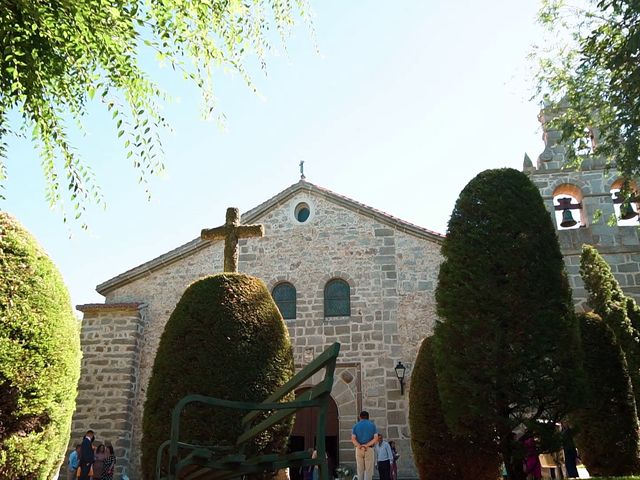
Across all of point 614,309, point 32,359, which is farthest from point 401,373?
point 32,359

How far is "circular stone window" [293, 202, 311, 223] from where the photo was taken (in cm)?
1542

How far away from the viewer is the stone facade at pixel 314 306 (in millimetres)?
13672

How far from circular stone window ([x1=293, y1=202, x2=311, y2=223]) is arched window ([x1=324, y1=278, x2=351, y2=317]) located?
194cm

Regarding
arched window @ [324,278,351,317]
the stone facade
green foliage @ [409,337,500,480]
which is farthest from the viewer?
arched window @ [324,278,351,317]

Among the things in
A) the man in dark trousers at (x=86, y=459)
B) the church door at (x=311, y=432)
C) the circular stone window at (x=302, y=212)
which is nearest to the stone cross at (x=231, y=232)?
the man in dark trousers at (x=86, y=459)

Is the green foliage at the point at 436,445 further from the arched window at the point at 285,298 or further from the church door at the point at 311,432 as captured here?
the arched window at the point at 285,298

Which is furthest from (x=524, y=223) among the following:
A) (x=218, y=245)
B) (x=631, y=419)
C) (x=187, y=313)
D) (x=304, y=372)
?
(x=218, y=245)

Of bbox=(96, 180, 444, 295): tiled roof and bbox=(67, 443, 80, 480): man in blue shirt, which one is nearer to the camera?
bbox=(67, 443, 80, 480): man in blue shirt

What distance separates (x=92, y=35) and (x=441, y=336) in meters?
5.39

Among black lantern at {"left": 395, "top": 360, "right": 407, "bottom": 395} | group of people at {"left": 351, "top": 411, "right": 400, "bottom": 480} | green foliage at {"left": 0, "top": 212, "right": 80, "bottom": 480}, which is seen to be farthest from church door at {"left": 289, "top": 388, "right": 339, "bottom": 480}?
green foliage at {"left": 0, "top": 212, "right": 80, "bottom": 480}

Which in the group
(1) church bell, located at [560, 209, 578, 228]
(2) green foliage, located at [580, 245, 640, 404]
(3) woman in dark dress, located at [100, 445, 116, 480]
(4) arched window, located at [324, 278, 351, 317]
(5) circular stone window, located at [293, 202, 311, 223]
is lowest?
(3) woman in dark dress, located at [100, 445, 116, 480]

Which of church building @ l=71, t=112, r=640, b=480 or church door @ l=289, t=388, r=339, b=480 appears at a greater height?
church building @ l=71, t=112, r=640, b=480

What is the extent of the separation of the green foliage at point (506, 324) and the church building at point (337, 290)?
5.89m

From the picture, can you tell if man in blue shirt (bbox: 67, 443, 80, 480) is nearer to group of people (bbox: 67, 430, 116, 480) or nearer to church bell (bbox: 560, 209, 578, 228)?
group of people (bbox: 67, 430, 116, 480)
